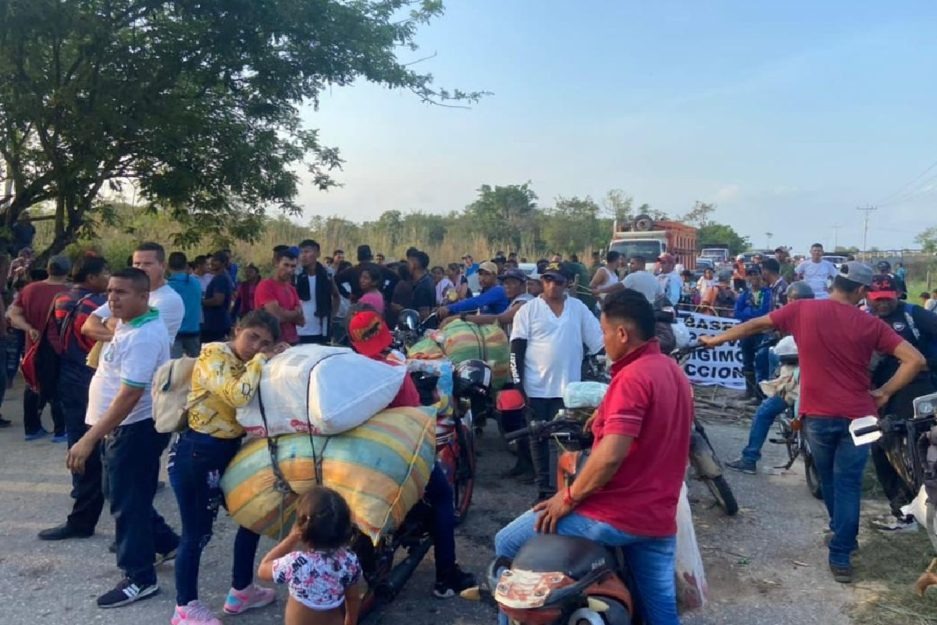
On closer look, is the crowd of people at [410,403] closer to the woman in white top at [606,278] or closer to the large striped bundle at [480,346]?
the large striped bundle at [480,346]

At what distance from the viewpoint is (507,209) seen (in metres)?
45.8

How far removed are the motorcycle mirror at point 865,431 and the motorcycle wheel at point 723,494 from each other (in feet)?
4.31

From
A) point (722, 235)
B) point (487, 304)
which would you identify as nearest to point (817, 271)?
point (487, 304)

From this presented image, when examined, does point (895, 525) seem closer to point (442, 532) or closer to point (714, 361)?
point (442, 532)

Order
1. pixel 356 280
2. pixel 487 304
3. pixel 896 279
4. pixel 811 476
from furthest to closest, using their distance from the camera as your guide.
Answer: pixel 356 280 → pixel 487 304 → pixel 896 279 → pixel 811 476

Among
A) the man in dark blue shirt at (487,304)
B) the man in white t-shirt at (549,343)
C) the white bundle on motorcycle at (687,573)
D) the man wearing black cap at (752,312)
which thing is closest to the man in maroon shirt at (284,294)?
the man in dark blue shirt at (487,304)

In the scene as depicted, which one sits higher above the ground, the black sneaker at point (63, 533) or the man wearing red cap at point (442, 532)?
the man wearing red cap at point (442, 532)

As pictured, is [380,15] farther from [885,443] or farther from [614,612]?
[614,612]

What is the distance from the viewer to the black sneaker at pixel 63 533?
5081 mm

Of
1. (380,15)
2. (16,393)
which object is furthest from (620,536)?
(380,15)

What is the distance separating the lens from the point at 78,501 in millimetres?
5102

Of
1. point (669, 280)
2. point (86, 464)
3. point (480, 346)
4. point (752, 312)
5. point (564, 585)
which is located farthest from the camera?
point (669, 280)

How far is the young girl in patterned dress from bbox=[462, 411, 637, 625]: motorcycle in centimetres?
68

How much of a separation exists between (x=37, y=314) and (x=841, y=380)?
674 cm
